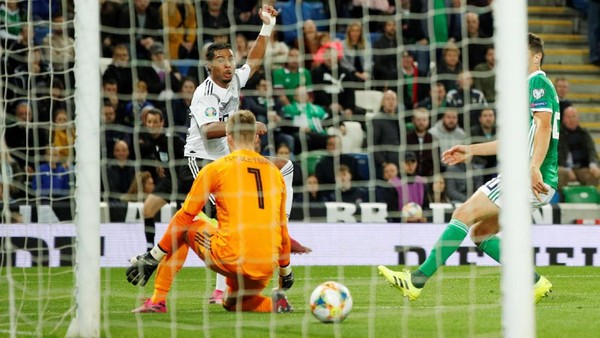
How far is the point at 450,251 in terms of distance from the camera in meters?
7.98

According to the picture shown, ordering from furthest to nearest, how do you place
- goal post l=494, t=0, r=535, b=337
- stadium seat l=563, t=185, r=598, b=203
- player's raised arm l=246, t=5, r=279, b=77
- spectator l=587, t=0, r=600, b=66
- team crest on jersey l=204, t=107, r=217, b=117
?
spectator l=587, t=0, r=600, b=66 → stadium seat l=563, t=185, r=598, b=203 → player's raised arm l=246, t=5, r=279, b=77 → team crest on jersey l=204, t=107, r=217, b=117 → goal post l=494, t=0, r=535, b=337

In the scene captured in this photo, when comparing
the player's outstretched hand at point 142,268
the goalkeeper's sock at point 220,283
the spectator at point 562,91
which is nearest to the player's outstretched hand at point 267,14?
the goalkeeper's sock at point 220,283

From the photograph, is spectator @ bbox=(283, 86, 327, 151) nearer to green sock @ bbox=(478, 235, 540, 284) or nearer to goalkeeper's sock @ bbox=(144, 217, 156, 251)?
goalkeeper's sock @ bbox=(144, 217, 156, 251)

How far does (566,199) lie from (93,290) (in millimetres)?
9119

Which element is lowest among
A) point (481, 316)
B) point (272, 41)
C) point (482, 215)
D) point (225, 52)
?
point (481, 316)

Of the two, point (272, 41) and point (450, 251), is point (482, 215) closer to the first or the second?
point (450, 251)

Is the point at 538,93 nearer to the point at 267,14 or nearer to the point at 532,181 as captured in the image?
the point at 532,181

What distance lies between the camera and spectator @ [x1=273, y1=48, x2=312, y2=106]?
41.4 ft

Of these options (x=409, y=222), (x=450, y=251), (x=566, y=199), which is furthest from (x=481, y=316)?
(x=566, y=199)

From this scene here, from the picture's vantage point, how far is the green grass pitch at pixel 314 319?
6.59 meters

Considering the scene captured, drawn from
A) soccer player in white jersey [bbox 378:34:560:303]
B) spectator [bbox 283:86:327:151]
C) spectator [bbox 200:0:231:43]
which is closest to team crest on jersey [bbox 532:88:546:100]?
soccer player in white jersey [bbox 378:34:560:303]

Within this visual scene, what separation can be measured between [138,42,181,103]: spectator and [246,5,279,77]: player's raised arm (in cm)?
279

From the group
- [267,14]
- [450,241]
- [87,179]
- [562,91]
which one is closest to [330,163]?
[562,91]

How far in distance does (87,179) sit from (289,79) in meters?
6.76
